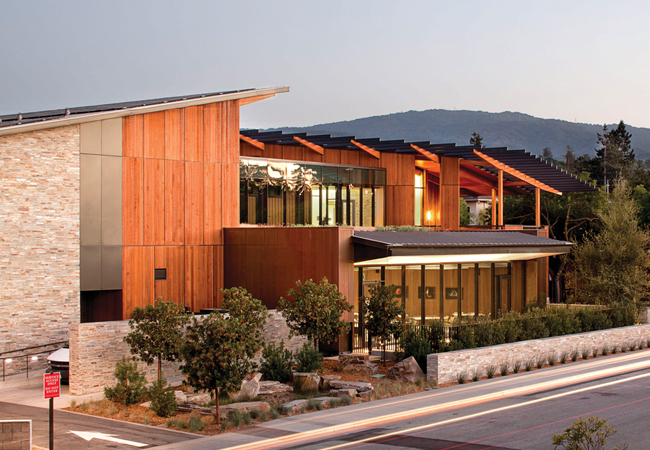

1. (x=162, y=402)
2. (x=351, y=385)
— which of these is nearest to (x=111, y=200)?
(x=162, y=402)

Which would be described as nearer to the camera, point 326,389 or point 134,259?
point 326,389

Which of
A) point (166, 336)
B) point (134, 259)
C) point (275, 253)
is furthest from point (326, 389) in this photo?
point (134, 259)

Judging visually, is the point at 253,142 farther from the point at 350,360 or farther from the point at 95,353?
the point at 95,353

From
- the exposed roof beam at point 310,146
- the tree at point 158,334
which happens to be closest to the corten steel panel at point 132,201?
the tree at point 158,334

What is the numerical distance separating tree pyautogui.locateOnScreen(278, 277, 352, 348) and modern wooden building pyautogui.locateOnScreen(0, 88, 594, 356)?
2.96 metres

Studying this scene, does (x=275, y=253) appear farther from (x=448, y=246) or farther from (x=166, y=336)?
(x=166, y=336)

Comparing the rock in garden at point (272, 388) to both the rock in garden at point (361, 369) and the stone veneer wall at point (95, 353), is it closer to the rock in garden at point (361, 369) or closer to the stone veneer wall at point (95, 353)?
the rock in garden at point (361, 369)

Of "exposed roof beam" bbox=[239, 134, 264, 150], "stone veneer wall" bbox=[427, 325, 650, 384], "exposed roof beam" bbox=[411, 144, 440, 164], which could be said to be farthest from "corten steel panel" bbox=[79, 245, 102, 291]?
"exposed roof beam" bbox=[411, 144, 440, 164]

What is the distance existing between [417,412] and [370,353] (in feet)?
26.2

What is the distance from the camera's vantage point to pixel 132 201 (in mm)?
23109

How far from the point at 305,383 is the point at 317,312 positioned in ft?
7.01

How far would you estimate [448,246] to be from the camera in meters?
24.2

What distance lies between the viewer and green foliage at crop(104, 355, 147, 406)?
16312 mm

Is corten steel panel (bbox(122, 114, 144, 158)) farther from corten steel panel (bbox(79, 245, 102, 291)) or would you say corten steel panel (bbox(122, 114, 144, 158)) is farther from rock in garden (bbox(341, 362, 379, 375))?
rock in garden (bbox(341, 362, 379, 375))
